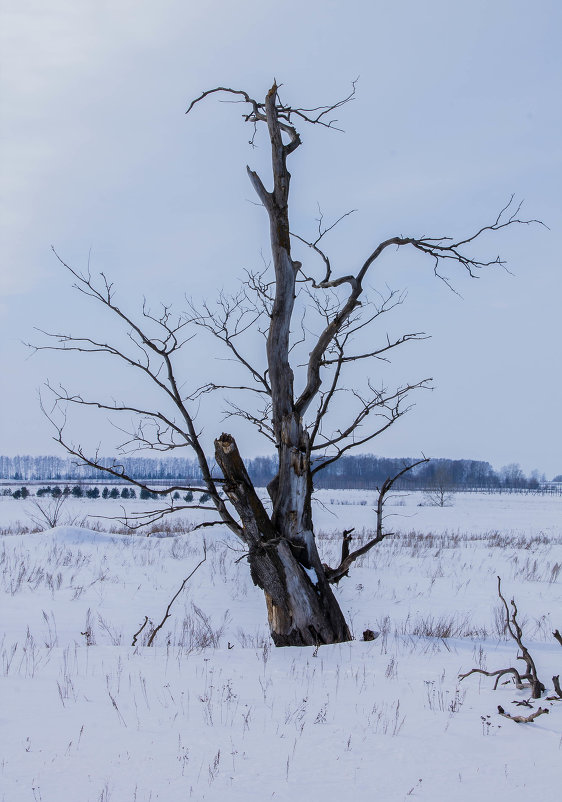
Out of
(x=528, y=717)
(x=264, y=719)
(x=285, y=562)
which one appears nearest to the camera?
(x=528, y=717)

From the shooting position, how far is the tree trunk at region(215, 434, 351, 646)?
20.2ft

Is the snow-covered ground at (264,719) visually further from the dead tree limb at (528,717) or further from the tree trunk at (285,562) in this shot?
the tree trunk at (285,562)

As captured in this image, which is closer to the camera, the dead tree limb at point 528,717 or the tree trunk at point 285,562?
the dead tree limb at point 528,717

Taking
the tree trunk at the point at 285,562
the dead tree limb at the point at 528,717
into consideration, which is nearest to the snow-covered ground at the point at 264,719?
the dead tree limb at the point at 528,717

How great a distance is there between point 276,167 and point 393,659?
4.70 meters

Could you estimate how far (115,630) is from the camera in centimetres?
806

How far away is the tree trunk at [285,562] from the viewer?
20.2 feet

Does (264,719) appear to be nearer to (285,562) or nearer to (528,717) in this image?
(528,717)

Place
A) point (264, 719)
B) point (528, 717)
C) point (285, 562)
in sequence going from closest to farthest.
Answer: point (528, 717)
point (264, 719)
point (285, 562)

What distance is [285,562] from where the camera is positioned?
20.2 ft

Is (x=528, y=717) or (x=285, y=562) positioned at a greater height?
(x=285, y=562)

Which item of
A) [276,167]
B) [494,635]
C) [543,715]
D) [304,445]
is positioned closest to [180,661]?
[304,445]

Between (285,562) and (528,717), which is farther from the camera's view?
(285,562)

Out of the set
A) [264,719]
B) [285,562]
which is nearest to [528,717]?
[264,719]
